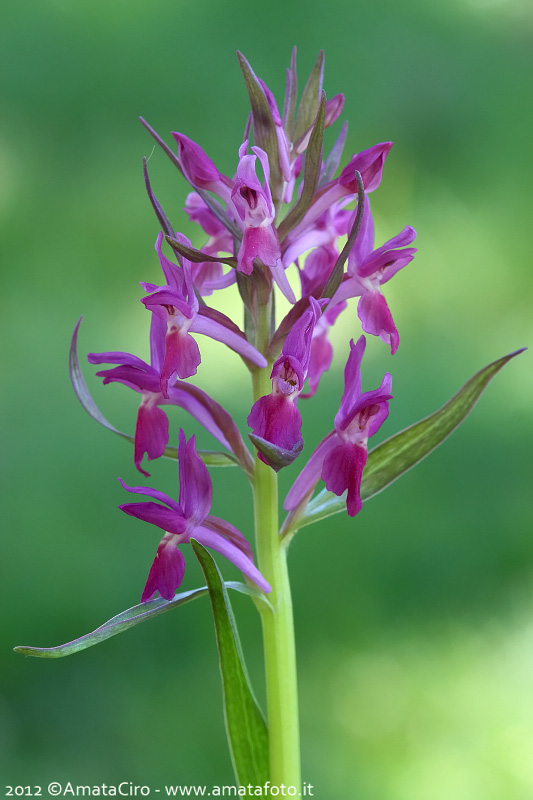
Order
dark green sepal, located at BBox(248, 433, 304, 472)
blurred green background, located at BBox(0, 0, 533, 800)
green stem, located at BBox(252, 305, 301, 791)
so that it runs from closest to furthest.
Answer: dark green sepal, located at BBox(248, 433, 304, 472) → green stem, located at BBox(252, 305, 301, 791) → blurred green background, located at BBox(0, 0, 533, 800)

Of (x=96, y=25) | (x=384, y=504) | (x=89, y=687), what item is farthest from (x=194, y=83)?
(x=89, y=687)

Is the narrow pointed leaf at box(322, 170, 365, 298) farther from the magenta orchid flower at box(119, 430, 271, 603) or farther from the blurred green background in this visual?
the blurred green background

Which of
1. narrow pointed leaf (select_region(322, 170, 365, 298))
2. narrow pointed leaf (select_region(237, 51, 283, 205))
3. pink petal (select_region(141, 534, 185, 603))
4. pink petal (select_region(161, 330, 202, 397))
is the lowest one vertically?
pink petal (select_region(141, 534, 185, 603))

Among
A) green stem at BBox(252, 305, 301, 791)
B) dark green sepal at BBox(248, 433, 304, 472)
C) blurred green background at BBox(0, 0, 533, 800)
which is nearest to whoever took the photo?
dark green sepal at BBox(248, 433, 304, 472)

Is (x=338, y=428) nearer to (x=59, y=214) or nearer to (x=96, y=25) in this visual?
(x=59, y=214)

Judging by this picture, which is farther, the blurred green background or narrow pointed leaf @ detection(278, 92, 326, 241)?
the blurred green background

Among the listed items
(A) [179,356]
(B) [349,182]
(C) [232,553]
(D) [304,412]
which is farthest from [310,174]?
(D) [304,412]

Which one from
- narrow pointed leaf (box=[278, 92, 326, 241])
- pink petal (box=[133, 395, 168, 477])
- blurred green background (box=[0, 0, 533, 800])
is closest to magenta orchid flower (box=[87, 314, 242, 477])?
pink petal (box=[133, 395, 168, 477])
